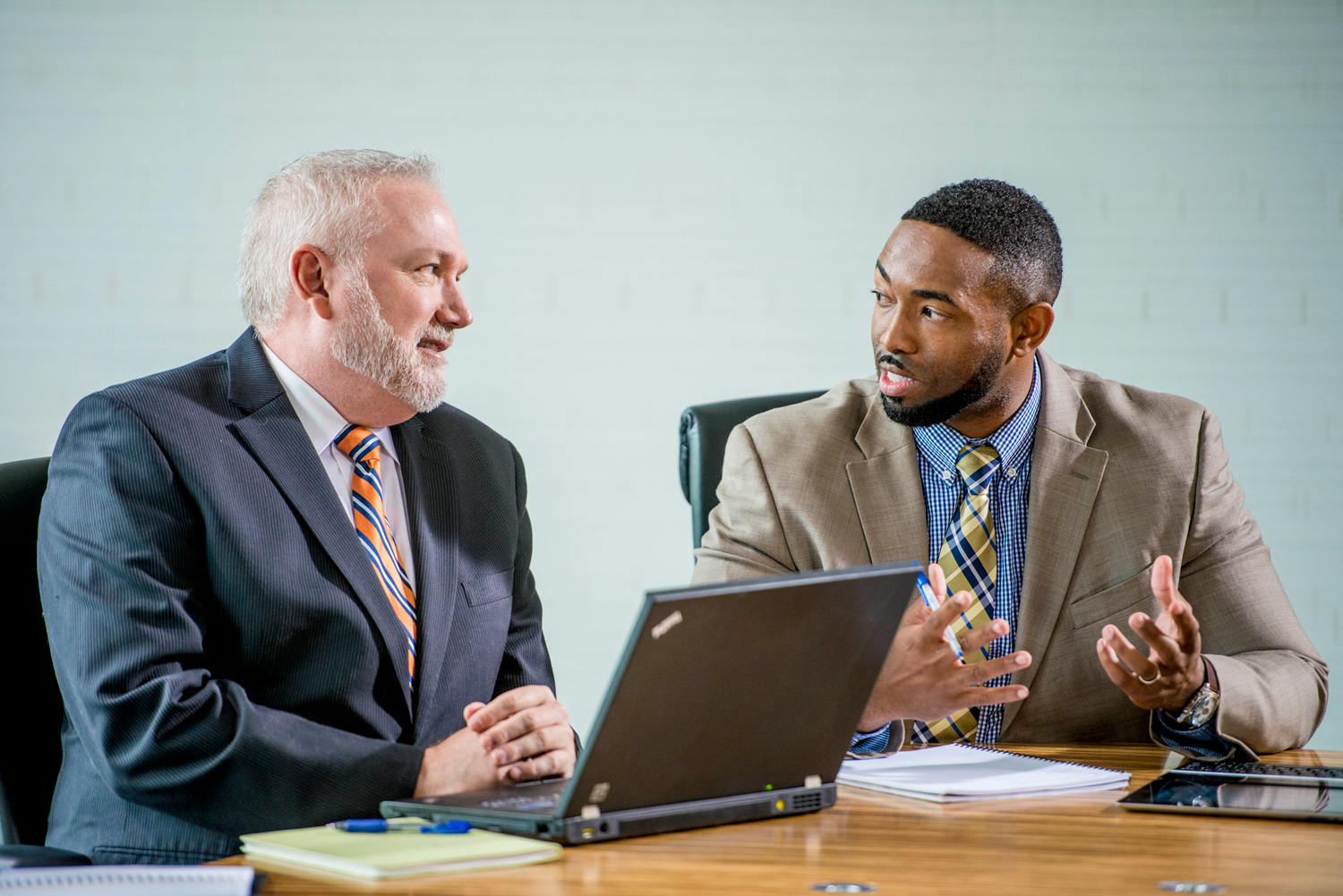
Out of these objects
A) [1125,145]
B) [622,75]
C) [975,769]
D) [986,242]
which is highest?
[622,75]

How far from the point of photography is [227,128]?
3270 millimetres

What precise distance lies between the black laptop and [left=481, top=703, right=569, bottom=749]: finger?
0.70 feet

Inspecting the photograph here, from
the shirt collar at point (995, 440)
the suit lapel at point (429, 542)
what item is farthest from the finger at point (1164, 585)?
the suit lapel at point (429, 542)

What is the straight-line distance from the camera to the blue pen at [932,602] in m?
1.54

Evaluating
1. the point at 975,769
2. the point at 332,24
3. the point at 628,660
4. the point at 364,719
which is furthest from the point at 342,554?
the point at 332,24

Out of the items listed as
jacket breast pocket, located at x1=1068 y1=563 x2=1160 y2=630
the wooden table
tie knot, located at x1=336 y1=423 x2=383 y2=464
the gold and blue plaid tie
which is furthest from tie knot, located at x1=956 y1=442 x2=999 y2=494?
tie knot, located at x1=336 y1=423 x2=383 y2=464

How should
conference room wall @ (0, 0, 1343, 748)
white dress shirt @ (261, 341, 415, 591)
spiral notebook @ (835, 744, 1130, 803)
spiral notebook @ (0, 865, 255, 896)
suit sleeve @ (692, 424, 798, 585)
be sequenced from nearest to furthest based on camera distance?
1. spiral notebook @ (0, 865, 255, 896)
2. spiral notebook @ (835, 744, 1130, 803)
3. white dress shirt @ (261, 341, 415, 591)
4. suit sleeve @ (692, 424, 798, 585)
5. conference room wall @ (0, 0, 1343, 748)

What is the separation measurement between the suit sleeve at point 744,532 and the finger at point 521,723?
56 cm

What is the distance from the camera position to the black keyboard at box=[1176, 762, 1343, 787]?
143 cm

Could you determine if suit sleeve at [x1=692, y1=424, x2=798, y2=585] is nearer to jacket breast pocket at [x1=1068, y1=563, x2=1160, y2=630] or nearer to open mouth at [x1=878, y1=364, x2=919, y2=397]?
open mouth at [x1=878, y1=364, x2=919, y2=397]

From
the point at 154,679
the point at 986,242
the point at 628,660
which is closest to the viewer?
the point at 628,660

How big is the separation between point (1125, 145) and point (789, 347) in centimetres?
99

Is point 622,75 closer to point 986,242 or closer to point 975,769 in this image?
point 986,242

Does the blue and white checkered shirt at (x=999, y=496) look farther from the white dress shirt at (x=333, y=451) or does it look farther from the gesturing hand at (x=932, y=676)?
the white dress shirt at (x=333, y=451)
